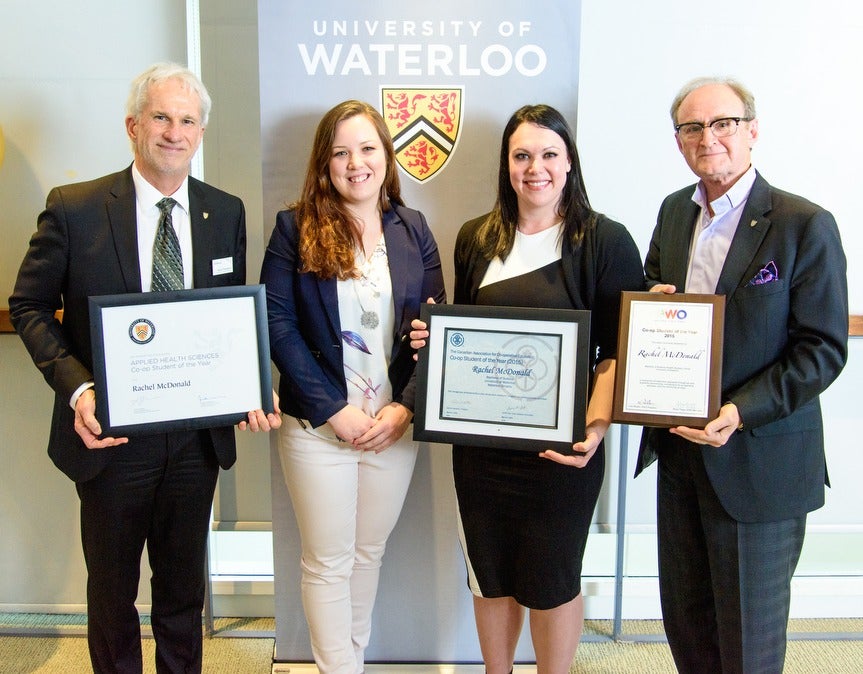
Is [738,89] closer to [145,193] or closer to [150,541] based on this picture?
[145,193]

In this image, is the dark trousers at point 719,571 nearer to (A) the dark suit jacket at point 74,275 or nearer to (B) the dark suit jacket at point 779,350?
(B) the dark suit jacket at point 779,350

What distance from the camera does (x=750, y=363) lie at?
1.66 meters

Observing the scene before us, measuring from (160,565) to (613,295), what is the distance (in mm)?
1540

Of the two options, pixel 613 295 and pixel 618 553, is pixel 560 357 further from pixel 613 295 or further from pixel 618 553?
pixel 618 553

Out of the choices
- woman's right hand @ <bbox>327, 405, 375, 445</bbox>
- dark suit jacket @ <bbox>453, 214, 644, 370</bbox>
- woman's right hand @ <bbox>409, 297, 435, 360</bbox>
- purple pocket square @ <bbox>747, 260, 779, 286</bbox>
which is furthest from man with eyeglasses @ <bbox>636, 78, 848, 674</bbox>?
woman's right hand @ <bbox>327, 405, 375, 445</bbox>

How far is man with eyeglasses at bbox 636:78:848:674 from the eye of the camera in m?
1.61

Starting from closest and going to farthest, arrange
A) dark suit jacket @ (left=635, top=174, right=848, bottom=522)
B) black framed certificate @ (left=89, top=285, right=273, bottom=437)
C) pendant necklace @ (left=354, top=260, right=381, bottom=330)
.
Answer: dark suit jacket @ (left=635, top=174, right=848, bottom=522) < black framed certificate @ (left=89, top=285, right=273, bottom=437) < pendant necklace @ (left=354, top=260, right=381, bottom=330)

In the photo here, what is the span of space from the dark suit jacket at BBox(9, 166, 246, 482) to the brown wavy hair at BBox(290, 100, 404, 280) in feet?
0.95

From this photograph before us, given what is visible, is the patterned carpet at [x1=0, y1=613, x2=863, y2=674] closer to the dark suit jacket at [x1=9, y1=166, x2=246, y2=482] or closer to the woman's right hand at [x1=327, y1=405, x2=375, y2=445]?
the woman's right hand at [x1=327, y1=405, x2=375, y2=445]

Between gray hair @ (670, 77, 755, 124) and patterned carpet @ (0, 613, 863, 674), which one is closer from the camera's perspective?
gray hair @ (670, 77, 755, 124)

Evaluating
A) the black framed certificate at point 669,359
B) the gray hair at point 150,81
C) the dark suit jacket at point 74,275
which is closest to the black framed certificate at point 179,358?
the dark suit jacket at point 74,275

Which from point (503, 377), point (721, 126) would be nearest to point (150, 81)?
point (503, 377)

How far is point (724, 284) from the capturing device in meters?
1.67

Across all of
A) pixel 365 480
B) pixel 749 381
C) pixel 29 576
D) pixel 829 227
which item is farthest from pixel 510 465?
pixel 29 576
